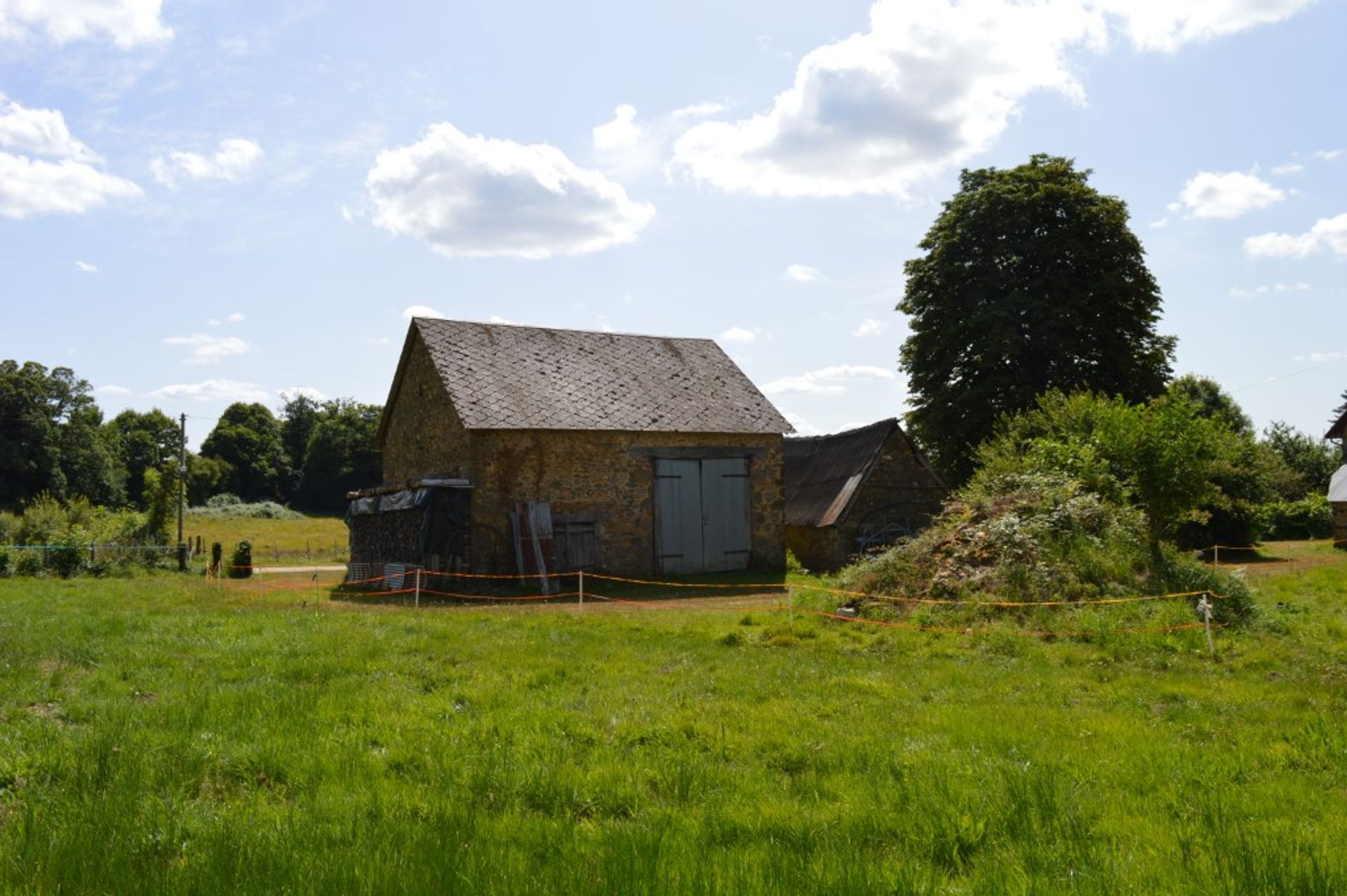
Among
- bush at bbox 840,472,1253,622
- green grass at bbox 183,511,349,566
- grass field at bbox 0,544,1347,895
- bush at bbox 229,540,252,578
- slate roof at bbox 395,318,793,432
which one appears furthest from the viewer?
green grass at bbox 183,511,349,566

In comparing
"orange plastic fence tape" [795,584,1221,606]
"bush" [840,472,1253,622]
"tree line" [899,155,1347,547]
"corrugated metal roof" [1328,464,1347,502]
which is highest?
"tree line" [899,155,1347,547]

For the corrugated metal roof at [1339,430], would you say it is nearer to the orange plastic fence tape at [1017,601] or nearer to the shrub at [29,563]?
the orange plastic fence tape at [1017,601]

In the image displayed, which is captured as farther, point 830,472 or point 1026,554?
point 830,472

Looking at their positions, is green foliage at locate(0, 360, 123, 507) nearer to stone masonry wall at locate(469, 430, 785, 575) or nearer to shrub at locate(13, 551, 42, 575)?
shrub at locate(13, 551, 42, 575)

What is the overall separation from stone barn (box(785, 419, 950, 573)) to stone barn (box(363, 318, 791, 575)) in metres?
1.16

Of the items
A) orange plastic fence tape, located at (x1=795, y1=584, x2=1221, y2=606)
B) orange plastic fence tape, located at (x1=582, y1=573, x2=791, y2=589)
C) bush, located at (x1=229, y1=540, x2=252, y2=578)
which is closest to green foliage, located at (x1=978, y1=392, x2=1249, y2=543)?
orange plastic fence tape, located at (x1=795, y1=584, x2=1221, y2=606)

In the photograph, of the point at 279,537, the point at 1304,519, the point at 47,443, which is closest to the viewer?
the point at 1304,519

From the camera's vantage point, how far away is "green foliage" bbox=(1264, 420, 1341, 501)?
4955 centimetres

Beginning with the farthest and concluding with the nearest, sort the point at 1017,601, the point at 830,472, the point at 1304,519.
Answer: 1. the point at 1304,519
2. the point at 830,472
3. the point at 1017,601

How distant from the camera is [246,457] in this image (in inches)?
3169

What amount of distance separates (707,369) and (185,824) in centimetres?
2371

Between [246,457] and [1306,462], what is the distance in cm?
7756

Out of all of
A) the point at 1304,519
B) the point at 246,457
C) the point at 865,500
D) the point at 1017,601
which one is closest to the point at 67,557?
the point at 865,500

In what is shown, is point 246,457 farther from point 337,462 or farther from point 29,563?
point 29,563
